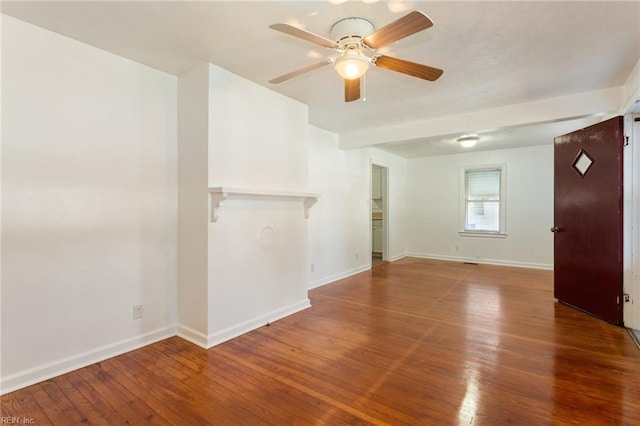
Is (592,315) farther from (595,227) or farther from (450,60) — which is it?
(450,60)

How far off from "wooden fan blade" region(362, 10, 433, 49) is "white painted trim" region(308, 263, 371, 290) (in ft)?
11.6

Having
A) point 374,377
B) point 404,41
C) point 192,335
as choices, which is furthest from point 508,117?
point 192,335

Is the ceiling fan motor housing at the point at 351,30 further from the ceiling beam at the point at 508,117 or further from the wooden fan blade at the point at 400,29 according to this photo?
the ceiling beam at the point at 508,117

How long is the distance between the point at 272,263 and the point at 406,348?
1556 millimetres

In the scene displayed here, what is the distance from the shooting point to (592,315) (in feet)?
11.3

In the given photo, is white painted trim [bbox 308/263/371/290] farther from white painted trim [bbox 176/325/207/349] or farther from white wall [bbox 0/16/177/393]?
white wall [bbox 0/16/177/393]

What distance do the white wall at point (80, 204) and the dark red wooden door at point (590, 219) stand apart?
443 centimetres

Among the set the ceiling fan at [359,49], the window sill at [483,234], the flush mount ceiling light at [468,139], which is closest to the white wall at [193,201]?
the ceiling fan at [359,49]

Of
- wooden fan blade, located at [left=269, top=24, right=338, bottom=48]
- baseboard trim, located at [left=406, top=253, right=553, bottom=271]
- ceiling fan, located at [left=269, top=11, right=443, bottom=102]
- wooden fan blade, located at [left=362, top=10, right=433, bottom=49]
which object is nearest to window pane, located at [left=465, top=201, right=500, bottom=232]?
baseboard trim, located at [left=406, top=253, right=553, bottom=271]

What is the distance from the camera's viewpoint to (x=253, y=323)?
311 cm

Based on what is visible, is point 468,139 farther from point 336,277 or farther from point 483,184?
point 336,277

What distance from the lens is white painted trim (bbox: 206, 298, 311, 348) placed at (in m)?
2.76

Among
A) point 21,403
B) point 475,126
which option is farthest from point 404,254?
point 21,403

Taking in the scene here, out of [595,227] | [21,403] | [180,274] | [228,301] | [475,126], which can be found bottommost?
[21,403]
